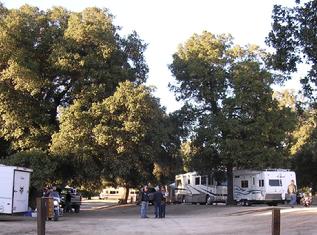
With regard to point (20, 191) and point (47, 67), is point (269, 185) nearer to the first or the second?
point (47, 67)

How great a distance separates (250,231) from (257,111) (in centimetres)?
2797

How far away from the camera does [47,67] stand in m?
37.0

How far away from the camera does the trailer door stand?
26.2 m

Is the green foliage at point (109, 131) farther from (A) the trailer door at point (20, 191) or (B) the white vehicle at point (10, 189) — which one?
(B) the white vehicle at point (10, 189)

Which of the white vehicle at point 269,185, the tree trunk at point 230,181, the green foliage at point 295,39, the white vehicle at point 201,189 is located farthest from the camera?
the white vehicle at point 201,189

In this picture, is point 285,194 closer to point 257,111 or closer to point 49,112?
point 257,111

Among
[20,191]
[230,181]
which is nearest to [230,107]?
[230,181]

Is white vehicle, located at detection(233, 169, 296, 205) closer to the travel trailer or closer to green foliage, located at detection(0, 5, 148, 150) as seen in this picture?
the travel trailer

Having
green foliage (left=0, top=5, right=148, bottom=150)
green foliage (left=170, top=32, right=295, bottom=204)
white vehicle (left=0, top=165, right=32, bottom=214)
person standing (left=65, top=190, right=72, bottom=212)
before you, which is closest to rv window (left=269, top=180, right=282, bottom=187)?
green foliage (left=170, top=32, right=295, bottom=204)

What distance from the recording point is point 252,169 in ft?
149

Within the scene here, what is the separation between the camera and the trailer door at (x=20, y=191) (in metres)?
26.2

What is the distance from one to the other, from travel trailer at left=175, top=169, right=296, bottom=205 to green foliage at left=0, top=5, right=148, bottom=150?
1374 cm

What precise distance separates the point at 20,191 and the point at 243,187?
23.5 metres

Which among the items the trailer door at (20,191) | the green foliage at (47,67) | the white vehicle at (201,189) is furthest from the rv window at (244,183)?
the trailer door at (20,191)
